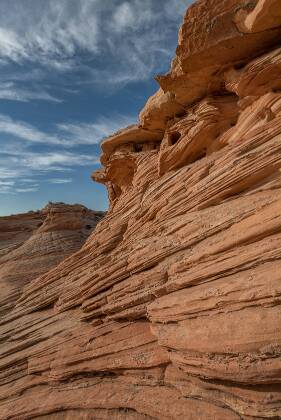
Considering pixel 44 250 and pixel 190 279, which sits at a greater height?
pixel 44 250

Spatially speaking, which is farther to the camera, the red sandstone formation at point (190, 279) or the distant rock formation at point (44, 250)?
the distant rock formation at point (44, 250)

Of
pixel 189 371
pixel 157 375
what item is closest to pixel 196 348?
pixel 189 371

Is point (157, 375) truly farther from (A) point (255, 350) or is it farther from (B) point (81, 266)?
(B) point (81, 266)

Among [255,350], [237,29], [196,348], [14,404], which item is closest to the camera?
[255,350]

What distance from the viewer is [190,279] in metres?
10.8

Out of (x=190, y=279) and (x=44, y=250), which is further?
(x=44, y=250)

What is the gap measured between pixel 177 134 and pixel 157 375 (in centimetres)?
1315

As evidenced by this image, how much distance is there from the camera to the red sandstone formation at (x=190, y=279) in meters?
8.77

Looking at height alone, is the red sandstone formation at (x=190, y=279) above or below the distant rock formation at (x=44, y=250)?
below

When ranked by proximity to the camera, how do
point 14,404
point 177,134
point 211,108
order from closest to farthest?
point 14,404, point 211,108, point 177,134

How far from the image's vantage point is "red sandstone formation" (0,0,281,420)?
28.8 ft

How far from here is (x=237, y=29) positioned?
13.9 metres

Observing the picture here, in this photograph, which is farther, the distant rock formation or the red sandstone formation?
the distant rock formation

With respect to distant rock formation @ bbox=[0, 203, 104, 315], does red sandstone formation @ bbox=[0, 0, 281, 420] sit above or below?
below
